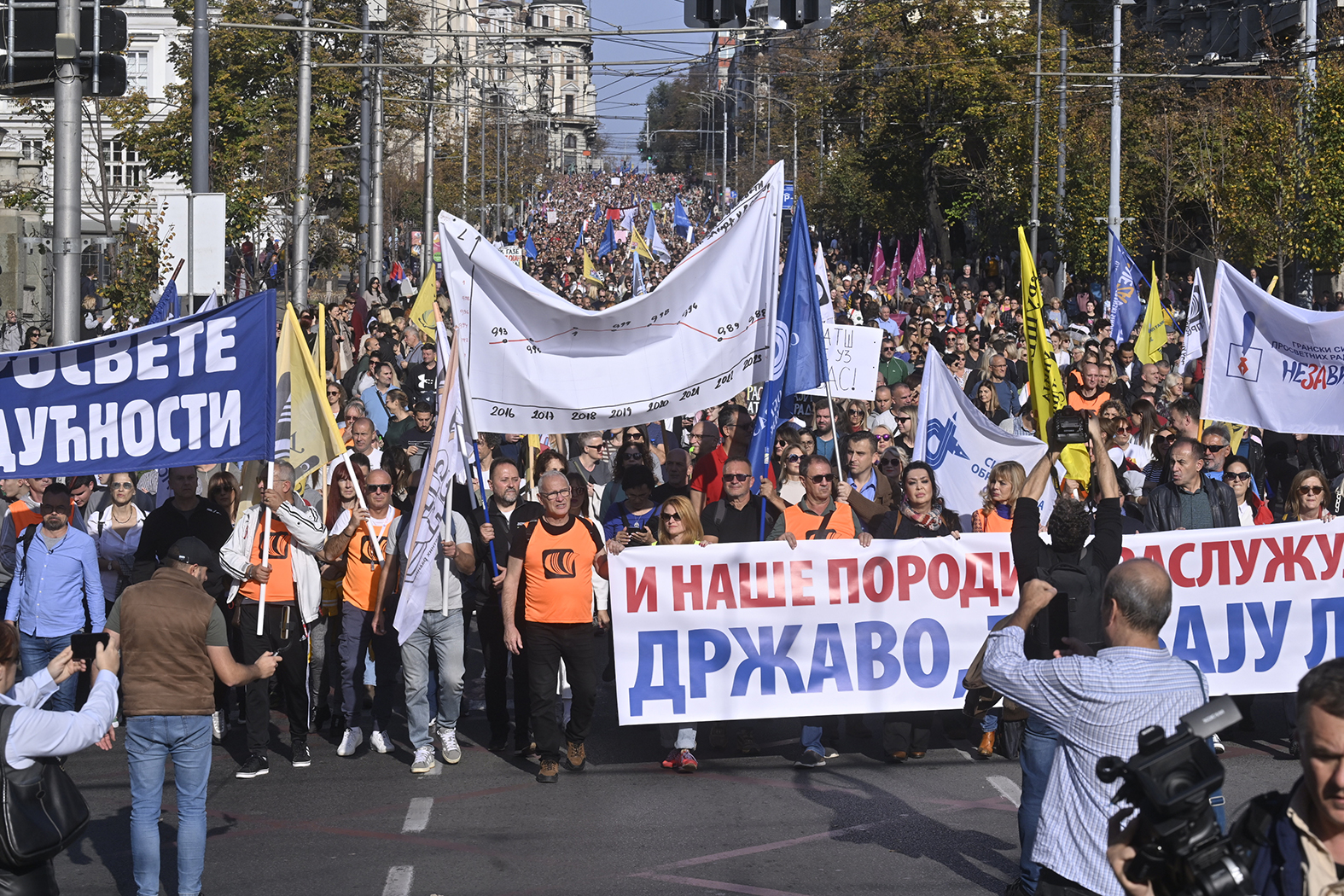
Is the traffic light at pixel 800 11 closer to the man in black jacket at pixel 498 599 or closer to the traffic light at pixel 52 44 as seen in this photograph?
the traffic light at pixel 52 44

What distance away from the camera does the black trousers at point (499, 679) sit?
29.5ft

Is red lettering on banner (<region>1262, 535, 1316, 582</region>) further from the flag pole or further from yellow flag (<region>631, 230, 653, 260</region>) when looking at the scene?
yellow flag (<region>631, 230, 653, 260</region>)

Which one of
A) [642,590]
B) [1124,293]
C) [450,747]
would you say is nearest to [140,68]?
[1124,293]

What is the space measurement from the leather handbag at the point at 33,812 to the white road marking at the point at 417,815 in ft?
9.51

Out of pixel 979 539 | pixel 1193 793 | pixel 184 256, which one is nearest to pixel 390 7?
pixel 184 256

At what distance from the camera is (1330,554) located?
8797 millimetres

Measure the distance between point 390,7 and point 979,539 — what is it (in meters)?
29.1

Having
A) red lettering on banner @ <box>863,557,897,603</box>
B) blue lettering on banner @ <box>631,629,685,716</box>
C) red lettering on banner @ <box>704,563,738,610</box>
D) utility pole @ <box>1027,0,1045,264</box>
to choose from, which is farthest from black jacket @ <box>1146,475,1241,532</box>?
utility pole @ <box>1027,0,1045,264</box>

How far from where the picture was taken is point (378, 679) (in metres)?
9.09

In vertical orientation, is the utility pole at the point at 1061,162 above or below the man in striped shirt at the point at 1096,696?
above

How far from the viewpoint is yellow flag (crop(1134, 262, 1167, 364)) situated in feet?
59.8

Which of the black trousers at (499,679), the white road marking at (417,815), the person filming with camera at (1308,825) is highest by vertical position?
the person filming with camera at (1308,825)

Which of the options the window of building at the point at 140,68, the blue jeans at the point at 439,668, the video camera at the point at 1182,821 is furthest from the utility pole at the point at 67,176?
the window of building at the point at 140,68

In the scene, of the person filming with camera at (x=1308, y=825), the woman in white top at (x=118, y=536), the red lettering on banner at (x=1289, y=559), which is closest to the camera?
the person filming with camera at (x=1308, y=825)
